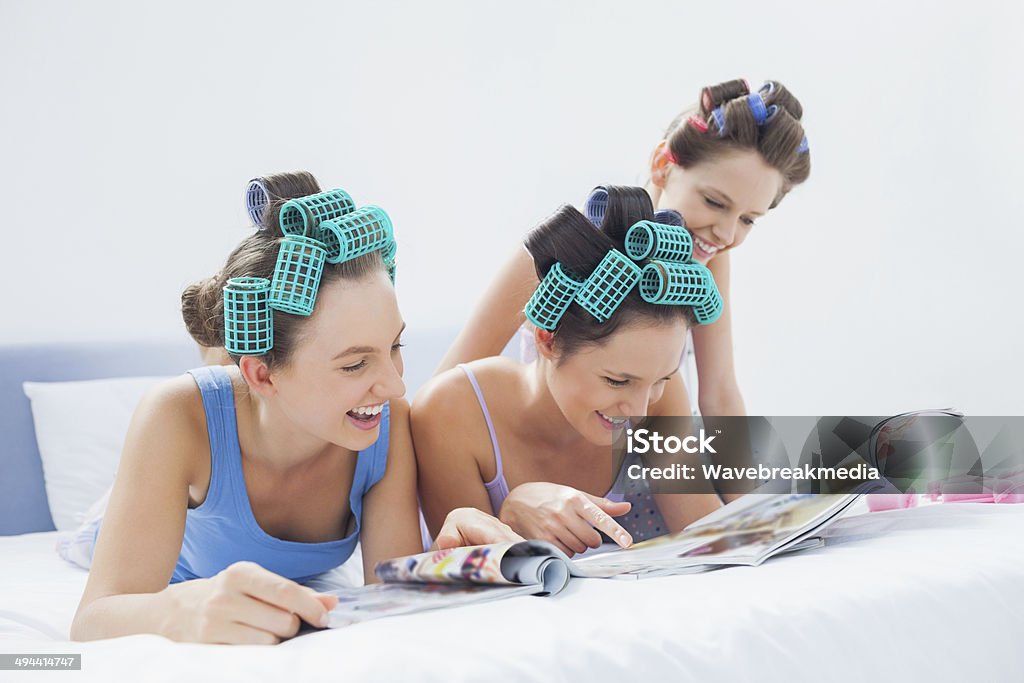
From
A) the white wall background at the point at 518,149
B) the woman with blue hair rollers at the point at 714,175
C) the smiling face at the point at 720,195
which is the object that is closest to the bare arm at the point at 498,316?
the woman with blue hair rollers at the point at 714,175

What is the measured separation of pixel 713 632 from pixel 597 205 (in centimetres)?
75

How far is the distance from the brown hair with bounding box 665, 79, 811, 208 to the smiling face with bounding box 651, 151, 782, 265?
0.8 inches

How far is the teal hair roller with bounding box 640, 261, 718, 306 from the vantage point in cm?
139

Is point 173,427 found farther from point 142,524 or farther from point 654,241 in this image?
point 654,241

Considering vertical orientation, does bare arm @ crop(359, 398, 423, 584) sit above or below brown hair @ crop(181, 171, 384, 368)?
below

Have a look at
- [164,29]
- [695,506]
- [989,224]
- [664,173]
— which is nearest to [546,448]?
[695,506]

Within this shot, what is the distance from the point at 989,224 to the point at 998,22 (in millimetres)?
534

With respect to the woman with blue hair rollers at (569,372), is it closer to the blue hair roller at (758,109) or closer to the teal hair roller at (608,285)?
the teal hair roller at (608,285)

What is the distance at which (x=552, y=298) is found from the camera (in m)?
1.42

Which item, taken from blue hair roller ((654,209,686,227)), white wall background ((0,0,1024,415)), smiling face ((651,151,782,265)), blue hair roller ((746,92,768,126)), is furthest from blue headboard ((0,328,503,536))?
blue hair roller ((654,209,686,227))

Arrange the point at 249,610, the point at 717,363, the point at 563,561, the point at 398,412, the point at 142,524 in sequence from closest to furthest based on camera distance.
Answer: the point at 249,610
the point at 563,561
the point at 142,524
the point at 398,412
the point at 717,363

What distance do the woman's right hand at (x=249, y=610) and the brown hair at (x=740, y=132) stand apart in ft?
4.05

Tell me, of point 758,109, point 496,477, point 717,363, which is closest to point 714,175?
point 758,109

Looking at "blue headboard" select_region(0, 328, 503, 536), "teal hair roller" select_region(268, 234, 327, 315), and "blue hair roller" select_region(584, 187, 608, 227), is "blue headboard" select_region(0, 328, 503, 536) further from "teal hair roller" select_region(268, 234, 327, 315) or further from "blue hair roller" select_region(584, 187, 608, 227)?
"teal hair roller" select_region(268, 234, 327, 315)
